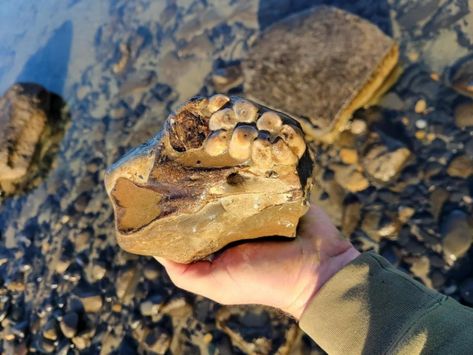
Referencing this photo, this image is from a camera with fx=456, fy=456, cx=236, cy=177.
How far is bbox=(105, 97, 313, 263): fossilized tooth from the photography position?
241 centimetres

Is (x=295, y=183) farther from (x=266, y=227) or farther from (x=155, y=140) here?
(x=155, y=140)

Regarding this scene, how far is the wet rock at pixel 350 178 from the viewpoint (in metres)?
4.33

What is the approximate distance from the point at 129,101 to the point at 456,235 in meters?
4.19

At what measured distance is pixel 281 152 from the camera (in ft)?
7.61

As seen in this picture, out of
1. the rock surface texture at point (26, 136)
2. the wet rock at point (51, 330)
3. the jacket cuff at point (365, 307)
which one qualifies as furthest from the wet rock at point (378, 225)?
the rock surface texture at point (26, 136)

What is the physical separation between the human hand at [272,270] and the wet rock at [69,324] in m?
1.84

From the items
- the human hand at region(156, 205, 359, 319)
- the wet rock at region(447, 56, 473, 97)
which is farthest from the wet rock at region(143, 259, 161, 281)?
the wet rock at region(447, 56, 473, 97)

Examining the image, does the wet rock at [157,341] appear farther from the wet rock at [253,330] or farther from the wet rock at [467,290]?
the wet rock at [467,290]

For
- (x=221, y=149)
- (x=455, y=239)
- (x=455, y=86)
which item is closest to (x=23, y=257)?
(x=221, y=149)

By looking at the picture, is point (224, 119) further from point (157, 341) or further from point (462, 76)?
point (462, 76)

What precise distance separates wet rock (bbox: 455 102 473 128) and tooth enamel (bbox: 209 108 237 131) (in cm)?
289

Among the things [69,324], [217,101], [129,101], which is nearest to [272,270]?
[217,101]

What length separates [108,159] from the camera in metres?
5.51

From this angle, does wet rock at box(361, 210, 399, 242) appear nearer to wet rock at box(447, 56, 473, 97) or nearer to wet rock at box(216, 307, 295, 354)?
wet rock at box(216, 307, 295, 354)
